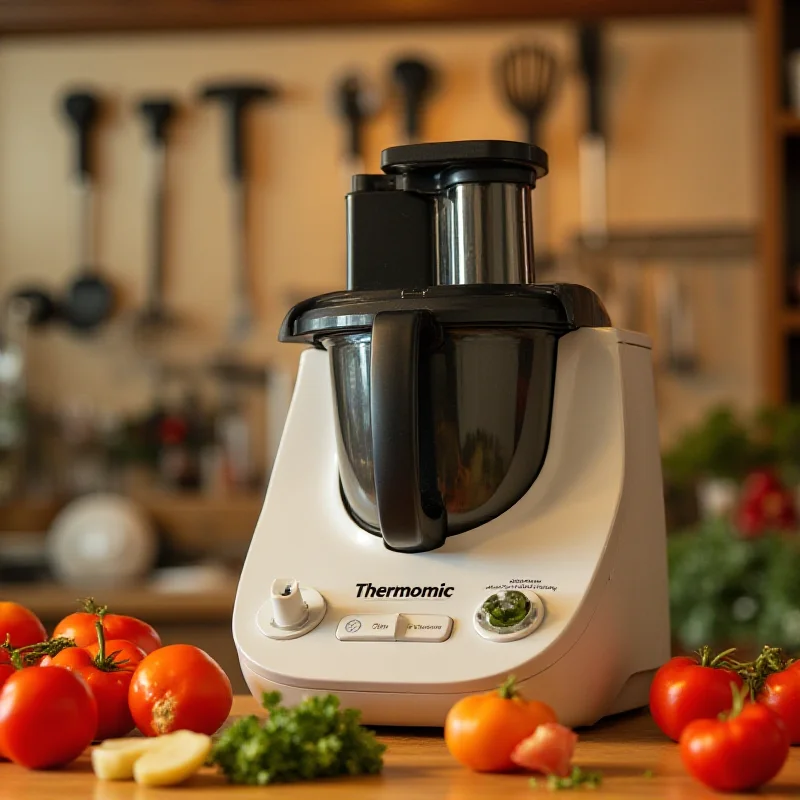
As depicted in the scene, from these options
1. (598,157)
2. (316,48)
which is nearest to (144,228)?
(316,48)

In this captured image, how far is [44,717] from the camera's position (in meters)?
0.67

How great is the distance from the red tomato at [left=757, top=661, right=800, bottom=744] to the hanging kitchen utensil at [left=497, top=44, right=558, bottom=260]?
7.33ft

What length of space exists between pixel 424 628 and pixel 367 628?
0.03 metres

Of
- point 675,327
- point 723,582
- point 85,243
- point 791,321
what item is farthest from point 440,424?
point 85,243

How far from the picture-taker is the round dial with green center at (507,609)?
0.77 metres

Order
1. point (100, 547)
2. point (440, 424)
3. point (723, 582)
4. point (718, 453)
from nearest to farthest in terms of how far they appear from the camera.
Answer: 1. point (440, 424)
2. point (723, 582)
3. point (718, 453)
4. point (100, 547)

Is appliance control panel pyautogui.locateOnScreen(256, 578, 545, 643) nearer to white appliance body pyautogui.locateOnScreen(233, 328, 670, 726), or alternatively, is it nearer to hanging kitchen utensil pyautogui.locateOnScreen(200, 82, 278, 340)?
white appliance body pyautogui.locateOnScreen(233, 328, 670, 726)

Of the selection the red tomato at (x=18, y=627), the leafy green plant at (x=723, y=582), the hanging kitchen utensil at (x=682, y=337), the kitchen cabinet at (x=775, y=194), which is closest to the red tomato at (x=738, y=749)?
the red tomato at (x=18, y=627)

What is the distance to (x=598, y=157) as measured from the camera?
2955 mm

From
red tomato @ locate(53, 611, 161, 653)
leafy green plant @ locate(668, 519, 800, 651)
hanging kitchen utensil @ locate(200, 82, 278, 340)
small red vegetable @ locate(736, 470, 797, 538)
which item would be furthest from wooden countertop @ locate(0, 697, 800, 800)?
hanging kitchen utensil @ locate(200, 82, 278, 340)

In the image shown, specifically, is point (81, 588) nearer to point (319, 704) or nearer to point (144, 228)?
point (144, 228)

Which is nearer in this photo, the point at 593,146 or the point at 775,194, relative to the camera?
the point at 775,194

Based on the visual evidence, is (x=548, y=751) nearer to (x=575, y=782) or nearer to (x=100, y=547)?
(x=575, y=782)

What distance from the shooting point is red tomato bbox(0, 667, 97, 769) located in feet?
2.19
